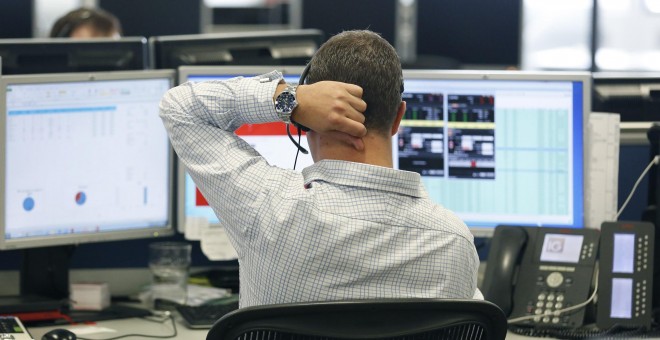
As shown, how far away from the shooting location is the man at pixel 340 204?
1.68m

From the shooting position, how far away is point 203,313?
2.54 m

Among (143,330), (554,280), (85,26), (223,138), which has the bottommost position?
(143,330)

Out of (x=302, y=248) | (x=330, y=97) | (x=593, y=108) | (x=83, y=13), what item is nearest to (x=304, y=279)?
(x=302, y=248)

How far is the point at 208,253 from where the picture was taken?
2744mm

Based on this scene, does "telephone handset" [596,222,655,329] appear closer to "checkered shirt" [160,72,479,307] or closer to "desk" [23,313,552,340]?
"desk" [23,313,552,340]

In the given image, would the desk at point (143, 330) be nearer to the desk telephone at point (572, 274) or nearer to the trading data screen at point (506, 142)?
the desk telephone at point (572, 274)

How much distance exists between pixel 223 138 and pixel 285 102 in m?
0.12

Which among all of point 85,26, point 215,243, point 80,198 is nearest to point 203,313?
point 215,243

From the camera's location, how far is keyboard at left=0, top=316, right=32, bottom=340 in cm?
223

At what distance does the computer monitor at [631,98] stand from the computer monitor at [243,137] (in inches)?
29.6

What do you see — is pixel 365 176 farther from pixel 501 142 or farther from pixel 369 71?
pixel 501 142

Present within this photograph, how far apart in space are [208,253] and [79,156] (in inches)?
15.4

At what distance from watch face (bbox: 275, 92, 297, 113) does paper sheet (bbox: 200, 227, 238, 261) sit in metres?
A: 1.00

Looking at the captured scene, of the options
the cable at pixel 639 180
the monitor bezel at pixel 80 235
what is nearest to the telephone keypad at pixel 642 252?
the cable at pixel 639 180
